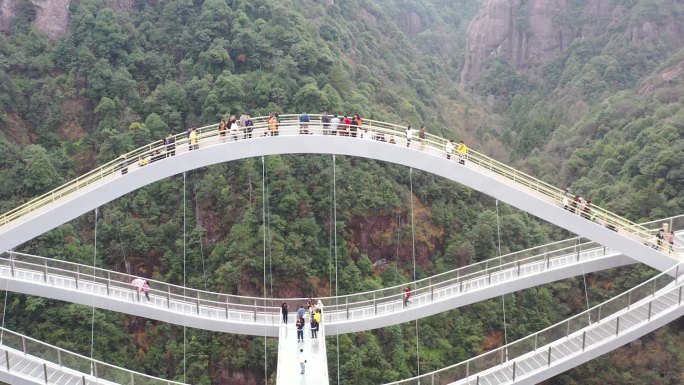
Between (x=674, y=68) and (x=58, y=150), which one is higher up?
(x=674, y=68)

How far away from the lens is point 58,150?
135 feet

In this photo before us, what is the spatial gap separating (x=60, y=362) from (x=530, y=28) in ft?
302

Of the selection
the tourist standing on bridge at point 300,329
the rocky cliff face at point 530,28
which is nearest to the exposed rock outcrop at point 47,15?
the tourist standing on bridge at point 300,329

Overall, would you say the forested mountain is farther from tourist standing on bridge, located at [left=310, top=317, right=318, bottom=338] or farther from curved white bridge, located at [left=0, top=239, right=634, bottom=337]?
tourist standing on bridge, located at [left=310, top=317, right=318, bottom=338]

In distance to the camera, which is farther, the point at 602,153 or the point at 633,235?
the point at 602,153

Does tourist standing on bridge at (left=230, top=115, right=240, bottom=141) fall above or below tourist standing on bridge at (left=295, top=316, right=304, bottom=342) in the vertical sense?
above

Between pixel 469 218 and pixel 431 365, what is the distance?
33.2 feet

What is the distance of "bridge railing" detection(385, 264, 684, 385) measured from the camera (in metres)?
24.1

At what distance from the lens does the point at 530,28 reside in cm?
10200

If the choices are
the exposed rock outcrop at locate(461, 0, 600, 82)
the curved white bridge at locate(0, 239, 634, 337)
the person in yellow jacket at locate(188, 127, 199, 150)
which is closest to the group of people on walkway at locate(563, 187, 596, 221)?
the curved white bridge at locate(0, 239, 634, 337)

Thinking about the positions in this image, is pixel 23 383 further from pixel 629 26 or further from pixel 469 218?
pixel 629 26

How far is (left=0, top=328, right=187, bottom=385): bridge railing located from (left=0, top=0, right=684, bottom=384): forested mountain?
11603 millimetres

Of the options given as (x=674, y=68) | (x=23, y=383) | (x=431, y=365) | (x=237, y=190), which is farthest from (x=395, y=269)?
(x=674, y=68)

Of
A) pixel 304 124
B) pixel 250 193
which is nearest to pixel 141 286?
pixel 304 124
